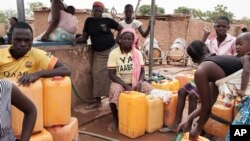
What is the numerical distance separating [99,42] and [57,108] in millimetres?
2220

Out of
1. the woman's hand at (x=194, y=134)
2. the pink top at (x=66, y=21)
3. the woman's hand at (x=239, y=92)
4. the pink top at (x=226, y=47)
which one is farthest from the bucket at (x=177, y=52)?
the woman's hand at (x=239, y=92)

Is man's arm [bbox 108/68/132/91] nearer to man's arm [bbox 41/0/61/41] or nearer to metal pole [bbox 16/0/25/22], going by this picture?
man's arm [bbox 41/0/61/41]

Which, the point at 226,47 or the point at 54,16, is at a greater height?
the point at 54,16

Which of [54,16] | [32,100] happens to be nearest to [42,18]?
[54,16]

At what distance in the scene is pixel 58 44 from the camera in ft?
15.0

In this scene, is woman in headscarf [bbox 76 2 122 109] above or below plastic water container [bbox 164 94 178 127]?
above

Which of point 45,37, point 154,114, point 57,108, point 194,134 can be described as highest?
point 45,37

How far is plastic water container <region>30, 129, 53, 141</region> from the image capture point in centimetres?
254

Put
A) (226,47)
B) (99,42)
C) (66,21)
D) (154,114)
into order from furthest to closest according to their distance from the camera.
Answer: (99,42) → (66,21) → (226,47) → (154,114)

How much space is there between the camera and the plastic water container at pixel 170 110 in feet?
13.7

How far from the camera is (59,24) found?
4.54m

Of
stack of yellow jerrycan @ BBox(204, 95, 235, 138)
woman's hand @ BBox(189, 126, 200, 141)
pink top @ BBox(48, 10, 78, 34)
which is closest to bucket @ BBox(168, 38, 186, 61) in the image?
pink top @ BBox(48, 10, 78, 34)

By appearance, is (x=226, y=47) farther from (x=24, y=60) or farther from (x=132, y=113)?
(x=24, y=60)

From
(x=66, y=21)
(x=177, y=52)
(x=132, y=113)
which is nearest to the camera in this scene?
(x=132, y=113)
